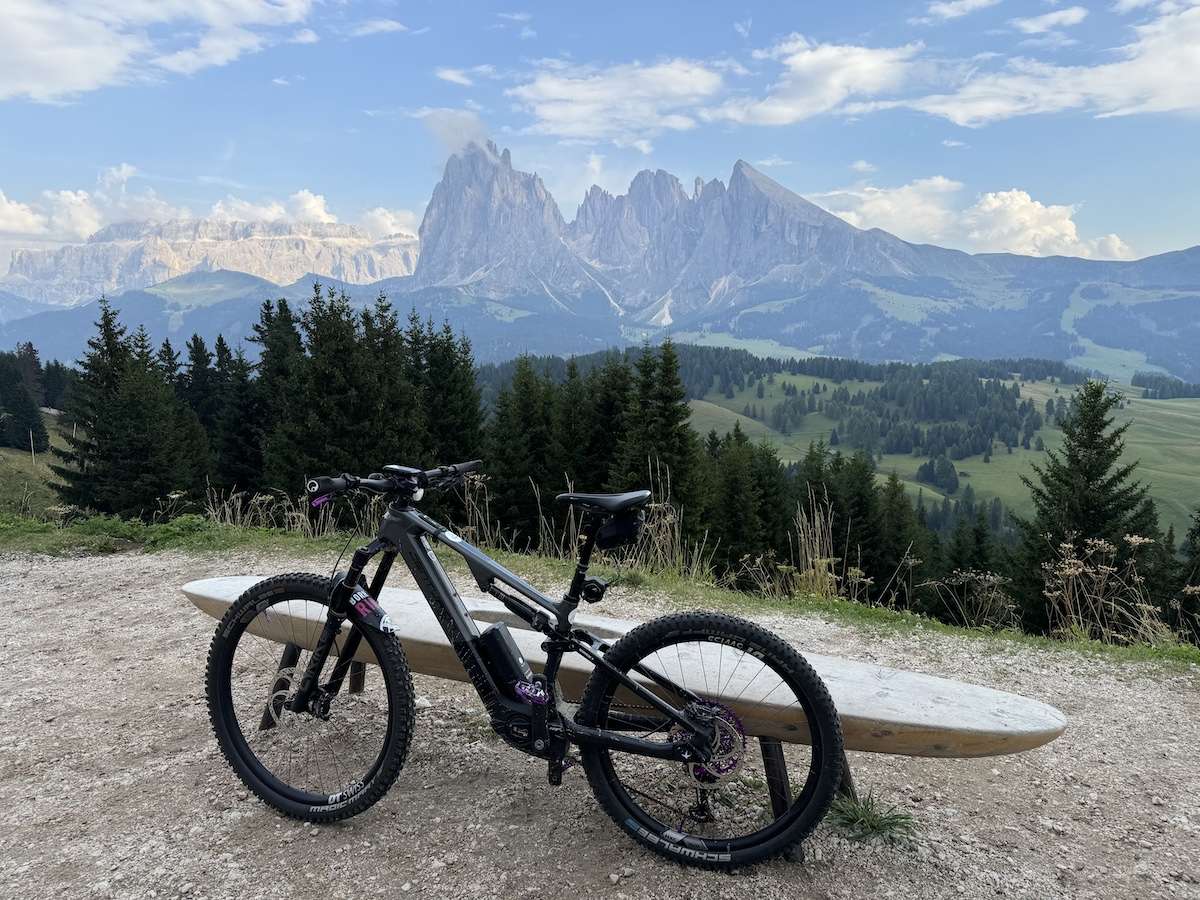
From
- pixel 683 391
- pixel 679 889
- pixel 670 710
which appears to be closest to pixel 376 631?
pixel 670 710

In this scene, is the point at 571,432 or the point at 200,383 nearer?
the point at 571,432

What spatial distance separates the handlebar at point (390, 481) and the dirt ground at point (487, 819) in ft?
5.12

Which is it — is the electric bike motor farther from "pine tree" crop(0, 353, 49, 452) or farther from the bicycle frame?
"pine tree" crop(0, 353, 49, 452)

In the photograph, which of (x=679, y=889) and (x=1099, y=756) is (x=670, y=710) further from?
(x=1099, y=756)

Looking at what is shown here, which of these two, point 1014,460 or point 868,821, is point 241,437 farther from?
point 1014,460

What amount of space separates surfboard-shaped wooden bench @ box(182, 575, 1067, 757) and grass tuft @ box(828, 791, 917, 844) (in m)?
0.51

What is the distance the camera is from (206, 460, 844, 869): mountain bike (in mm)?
2928

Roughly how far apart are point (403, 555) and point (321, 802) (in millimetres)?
1214

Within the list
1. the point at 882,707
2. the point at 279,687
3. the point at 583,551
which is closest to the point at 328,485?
the point at 583,551

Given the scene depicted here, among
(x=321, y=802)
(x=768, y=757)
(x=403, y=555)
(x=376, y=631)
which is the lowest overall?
(x=321, y=802)

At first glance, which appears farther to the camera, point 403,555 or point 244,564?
point 244,564

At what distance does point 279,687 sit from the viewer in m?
3.82

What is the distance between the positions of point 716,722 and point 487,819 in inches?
49.8

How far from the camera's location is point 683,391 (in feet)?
109
